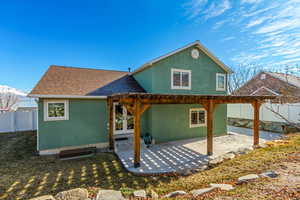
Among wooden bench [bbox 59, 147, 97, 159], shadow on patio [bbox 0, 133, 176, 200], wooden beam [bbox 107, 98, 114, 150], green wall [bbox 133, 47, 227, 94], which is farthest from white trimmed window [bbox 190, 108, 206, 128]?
wooden bench [bbox 59, 147, 97, 159]

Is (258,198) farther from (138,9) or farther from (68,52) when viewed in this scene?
(68,52)

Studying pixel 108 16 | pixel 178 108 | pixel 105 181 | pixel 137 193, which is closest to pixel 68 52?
pixel 108 16

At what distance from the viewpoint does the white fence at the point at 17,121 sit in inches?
412

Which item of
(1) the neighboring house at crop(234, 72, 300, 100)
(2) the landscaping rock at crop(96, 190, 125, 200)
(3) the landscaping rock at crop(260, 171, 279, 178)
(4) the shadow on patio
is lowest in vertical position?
(4) the shadow on patio

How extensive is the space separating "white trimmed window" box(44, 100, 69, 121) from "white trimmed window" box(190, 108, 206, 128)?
24.3ft

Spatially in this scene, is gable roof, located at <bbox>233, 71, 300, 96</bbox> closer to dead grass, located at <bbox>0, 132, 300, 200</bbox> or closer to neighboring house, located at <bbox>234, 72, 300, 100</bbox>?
neighboring house, located at <bbox>234, 72, 300, 100</bbox>

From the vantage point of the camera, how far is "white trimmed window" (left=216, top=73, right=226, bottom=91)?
994cm

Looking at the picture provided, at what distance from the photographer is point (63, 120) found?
6969 millimetres

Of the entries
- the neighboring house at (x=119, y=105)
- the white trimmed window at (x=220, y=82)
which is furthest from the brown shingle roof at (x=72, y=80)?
the white trimmed window at (x=220, y=82)

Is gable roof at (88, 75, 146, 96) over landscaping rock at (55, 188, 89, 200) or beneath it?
over

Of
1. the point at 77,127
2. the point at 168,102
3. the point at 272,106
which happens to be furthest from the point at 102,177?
the point at 272,106

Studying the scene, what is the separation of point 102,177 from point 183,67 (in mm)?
7312

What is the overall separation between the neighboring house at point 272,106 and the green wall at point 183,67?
3.57m

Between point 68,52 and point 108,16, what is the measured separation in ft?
21.3
